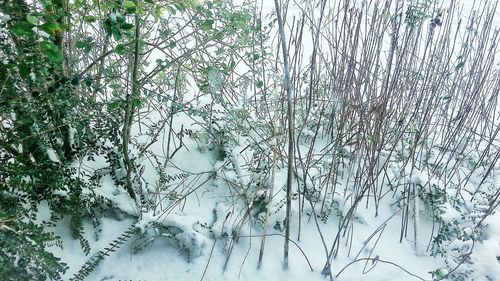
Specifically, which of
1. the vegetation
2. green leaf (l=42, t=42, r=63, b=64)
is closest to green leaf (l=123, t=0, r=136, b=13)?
the vegetation

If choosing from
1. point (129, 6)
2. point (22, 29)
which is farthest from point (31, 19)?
point (129, 6)

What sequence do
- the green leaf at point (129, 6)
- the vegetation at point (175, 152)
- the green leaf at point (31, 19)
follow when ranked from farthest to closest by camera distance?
the vegetation at point (175, 152), the green leaf at point (129, 6), the green leaf at point (31, 19)

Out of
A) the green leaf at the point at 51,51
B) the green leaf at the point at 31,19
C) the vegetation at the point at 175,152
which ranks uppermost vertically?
the green leaf at the point at 31,19

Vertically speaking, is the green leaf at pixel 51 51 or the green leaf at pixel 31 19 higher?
the green leaf at pixel 31 19

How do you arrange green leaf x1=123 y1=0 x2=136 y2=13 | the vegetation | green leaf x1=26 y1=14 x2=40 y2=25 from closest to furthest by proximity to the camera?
green leaf x1=26 y1=14 x2=40 y2=25 < green leaf x1=123 y1=0 x2=136 y2=13 < the vegetation

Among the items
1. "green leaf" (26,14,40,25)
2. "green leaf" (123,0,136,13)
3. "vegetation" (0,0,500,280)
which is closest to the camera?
"green leaf" (26,14,40,25)

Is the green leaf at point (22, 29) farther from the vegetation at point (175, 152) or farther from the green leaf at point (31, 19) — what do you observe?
the vegetation at point (175, 152)

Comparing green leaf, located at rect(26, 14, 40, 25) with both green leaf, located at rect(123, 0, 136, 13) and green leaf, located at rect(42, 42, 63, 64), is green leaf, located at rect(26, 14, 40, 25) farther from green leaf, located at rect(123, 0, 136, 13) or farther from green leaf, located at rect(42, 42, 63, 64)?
green leaf, located at rect(123, 0, 136, 13)

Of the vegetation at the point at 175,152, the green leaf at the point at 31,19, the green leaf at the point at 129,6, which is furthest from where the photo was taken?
the vegetation at the point at 175,152

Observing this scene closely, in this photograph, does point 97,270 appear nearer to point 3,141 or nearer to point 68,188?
point 68,188

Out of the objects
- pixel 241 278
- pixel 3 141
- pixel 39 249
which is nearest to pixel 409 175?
pixel 241 278

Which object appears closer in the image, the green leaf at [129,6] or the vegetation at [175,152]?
the green leaf at [129,6]

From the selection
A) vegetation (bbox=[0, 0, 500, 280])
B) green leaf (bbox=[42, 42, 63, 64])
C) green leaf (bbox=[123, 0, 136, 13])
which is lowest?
vegetation (bbox=[0, 0, 500, 280])

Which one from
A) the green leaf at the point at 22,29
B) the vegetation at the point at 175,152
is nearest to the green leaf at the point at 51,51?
the green leaf at the point at 22,29
